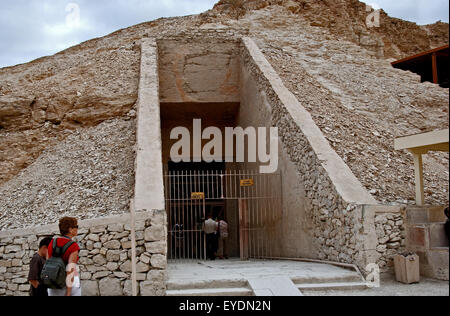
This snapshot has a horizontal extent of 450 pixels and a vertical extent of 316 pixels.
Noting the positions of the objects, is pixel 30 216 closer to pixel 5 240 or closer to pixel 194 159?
pixel 5 240

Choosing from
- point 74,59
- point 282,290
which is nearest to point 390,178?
point 282,290

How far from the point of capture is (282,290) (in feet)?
22.0

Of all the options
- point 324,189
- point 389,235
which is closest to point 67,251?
point 389,235

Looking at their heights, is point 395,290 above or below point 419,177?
below

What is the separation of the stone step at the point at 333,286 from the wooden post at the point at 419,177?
171cm

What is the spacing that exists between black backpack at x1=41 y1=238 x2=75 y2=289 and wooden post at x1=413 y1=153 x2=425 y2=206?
→ 17.8ft

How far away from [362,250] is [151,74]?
8.35 m

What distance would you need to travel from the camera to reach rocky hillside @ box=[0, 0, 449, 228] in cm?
989

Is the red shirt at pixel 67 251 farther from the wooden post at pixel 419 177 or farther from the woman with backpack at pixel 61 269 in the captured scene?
the wooden post at pixel 419 177

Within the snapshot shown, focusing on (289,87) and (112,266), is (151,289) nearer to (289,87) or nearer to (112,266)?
(112,266)

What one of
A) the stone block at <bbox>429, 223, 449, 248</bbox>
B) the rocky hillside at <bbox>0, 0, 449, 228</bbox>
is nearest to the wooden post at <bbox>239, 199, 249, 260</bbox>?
the rocky hillside at <bbox>0, 0, 449, 228</bbox>

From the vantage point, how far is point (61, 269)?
491cm

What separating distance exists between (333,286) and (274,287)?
0.89 metres

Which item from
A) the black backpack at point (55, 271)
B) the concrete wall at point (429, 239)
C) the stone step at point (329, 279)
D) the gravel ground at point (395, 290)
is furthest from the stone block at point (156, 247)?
the concrete wall at point (429, 239)
